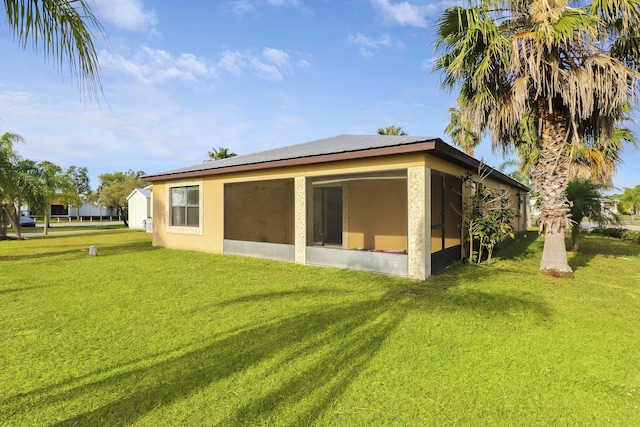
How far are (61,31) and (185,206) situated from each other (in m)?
11.6

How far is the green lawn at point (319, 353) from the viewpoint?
2.54 meters

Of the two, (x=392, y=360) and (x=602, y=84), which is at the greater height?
(x=602, y=84)

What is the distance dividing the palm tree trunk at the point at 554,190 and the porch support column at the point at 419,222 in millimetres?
3258

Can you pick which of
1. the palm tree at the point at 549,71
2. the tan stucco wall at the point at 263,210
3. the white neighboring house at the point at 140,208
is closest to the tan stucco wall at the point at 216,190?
the tan stucco wall at the point at 263,210

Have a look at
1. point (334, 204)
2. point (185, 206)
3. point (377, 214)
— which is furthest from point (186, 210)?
point (377, 214)

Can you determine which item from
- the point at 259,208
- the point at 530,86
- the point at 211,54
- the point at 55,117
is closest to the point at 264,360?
Answer: the point at 55,117

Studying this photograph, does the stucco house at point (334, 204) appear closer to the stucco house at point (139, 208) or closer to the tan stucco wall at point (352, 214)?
the tan stucco wall at point (352, 214)

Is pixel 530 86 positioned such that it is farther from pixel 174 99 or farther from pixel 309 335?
pixel 174 99

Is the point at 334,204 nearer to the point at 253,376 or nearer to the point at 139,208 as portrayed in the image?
the point at 253,376

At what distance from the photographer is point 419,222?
23.6ft

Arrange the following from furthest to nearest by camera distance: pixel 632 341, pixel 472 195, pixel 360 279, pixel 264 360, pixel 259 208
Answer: pixel 259 208, pixel 472 195, pixel 360 279, pixel 632 341, pixel 264 360

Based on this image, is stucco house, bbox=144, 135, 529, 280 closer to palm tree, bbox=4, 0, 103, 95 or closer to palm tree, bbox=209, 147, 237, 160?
palm tree, bbox=4, 0, 103, 95

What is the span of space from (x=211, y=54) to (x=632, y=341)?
13548 millimetres

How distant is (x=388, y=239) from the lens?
11492 millimetres
